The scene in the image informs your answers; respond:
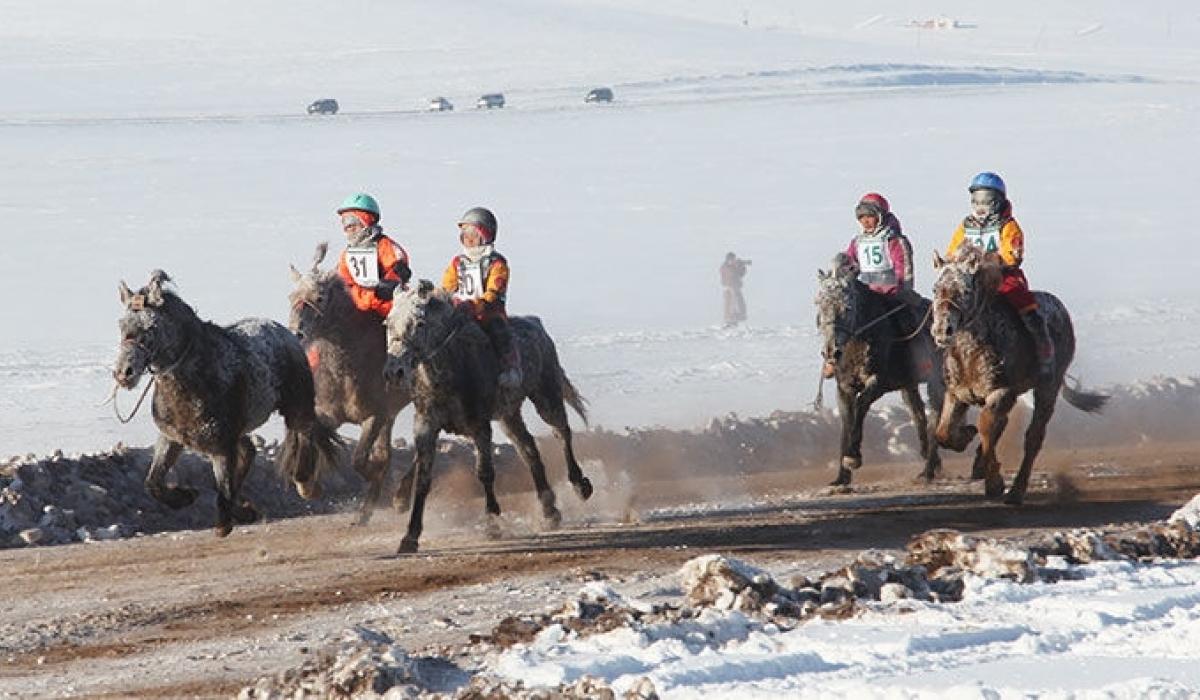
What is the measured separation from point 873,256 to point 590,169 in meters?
42.9

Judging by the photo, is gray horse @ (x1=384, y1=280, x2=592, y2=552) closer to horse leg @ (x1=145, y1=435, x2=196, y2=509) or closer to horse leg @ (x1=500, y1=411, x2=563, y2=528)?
horse leg @ (x1=500, y1=411, x2=563, y2=528)

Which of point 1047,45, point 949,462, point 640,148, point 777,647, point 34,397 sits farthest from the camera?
point 1047,45

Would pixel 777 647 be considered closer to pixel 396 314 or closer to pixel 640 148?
pixel 396 314

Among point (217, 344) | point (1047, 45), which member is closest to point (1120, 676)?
point (217, 344)

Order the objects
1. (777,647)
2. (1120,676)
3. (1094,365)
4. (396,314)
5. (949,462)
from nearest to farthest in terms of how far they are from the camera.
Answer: (1120,676) → (777,647) → (396,314) → (949,462) → (1094,365)

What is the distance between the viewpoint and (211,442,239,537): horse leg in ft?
49.7

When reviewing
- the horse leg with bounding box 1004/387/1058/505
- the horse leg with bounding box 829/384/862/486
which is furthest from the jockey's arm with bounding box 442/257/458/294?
the horse leg with bounding box 1004/387/1058/505

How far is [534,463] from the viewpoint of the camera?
54.6ft

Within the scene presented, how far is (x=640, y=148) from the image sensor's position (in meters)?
66.8

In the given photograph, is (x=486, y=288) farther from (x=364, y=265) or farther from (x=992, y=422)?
(x=992, y=422)

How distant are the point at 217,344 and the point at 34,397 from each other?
45.9 feet

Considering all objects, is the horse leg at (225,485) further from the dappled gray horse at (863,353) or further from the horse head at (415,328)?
the dappled gray horse at (863,353)

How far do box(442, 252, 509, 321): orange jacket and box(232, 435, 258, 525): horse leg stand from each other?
6.75ft

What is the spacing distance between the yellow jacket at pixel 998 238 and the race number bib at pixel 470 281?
4.04 meters
